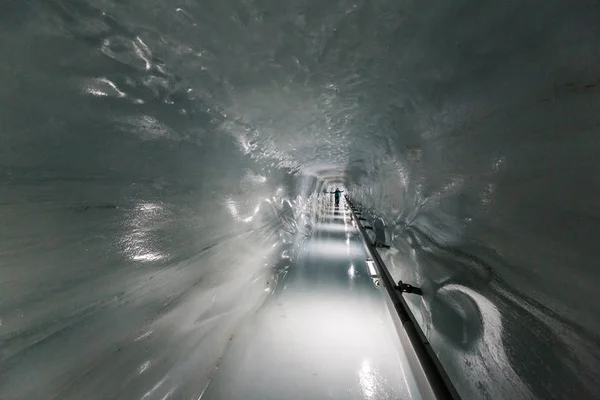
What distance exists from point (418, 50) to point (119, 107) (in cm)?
157

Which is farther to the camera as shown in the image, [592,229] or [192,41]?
[192,41]

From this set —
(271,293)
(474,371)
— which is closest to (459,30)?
(474,371)

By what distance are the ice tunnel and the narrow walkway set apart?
0.07 ft

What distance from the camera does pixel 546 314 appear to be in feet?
2.78

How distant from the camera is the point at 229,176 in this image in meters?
2.53

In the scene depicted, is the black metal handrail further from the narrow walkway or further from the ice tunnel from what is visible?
the narrow walkway

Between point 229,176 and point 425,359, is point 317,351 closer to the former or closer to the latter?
point 425,359

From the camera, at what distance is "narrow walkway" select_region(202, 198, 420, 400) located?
190 centimetres

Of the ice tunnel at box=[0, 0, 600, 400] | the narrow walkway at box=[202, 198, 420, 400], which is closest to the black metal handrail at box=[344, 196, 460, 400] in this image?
the ice tunnel at box=[0, 0, 600, 400]

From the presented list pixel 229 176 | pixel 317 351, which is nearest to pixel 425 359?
pixel 317 351

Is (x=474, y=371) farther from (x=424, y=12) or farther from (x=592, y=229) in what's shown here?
(x=424, y=12)

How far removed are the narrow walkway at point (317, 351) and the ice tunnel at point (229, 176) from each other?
0.02 m

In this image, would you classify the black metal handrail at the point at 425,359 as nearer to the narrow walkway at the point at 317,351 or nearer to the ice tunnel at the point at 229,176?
the ice tunnel at the point at 229,176

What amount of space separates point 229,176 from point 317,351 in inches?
69.8
